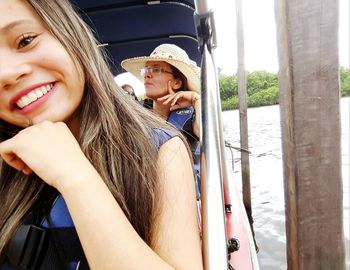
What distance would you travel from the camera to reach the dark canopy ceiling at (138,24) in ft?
8.52

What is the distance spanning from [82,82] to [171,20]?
7.08ft

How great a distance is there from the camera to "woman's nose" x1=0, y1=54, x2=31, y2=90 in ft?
2.75

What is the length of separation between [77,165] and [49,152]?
0.08 metres

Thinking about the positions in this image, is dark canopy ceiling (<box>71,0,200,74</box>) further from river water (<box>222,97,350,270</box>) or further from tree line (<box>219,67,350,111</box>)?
tree line (<box>219,67,350,111</box>)

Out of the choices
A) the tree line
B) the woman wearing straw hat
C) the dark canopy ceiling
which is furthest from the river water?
the tree line

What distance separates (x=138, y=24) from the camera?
2.88 meters

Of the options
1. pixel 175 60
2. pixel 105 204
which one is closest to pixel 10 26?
pixel 105 204

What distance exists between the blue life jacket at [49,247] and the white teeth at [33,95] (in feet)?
1.06

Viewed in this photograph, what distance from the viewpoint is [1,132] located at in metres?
1.08

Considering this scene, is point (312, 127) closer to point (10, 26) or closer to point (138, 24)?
point (10, 26)

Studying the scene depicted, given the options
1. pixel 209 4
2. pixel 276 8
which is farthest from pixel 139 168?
pixel 209 4

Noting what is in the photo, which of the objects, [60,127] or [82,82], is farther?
[82,82]

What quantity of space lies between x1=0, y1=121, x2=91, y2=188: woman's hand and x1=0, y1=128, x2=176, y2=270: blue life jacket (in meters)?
0.18

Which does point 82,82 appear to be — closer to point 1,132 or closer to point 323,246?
point 1,132
